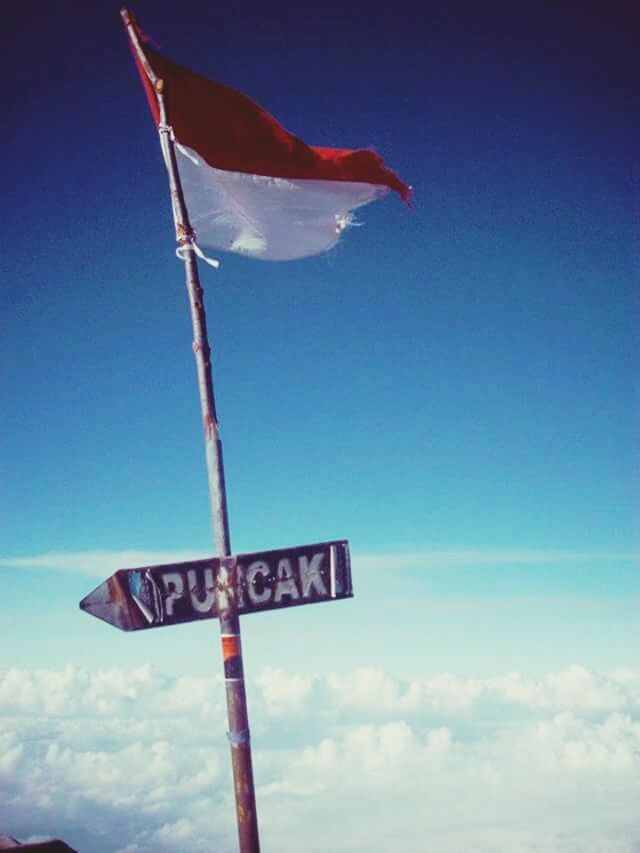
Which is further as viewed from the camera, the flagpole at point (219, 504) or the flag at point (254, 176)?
the flag at point (254, 176)

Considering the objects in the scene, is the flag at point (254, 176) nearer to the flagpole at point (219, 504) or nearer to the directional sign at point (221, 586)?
the flagpole at point (219, 504)

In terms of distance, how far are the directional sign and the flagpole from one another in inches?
3.0

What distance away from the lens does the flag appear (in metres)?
5.80

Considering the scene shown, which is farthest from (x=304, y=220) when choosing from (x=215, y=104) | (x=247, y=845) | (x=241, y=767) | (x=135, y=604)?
(x=247, y=845)

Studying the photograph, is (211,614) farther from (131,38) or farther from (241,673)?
(131,38)

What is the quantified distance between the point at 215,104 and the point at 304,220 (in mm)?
1446

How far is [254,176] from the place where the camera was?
20.9 feet

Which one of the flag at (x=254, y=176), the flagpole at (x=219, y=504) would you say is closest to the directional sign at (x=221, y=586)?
the flagpole at (x=219, y=504)

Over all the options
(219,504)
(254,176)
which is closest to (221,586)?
(219,504)

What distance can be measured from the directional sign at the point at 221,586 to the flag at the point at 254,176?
133 inches

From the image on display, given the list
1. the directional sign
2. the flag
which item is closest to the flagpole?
the directional sign

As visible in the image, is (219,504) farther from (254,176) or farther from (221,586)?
(254,176)

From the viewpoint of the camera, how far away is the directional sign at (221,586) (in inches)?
152

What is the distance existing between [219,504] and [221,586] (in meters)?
0.59
